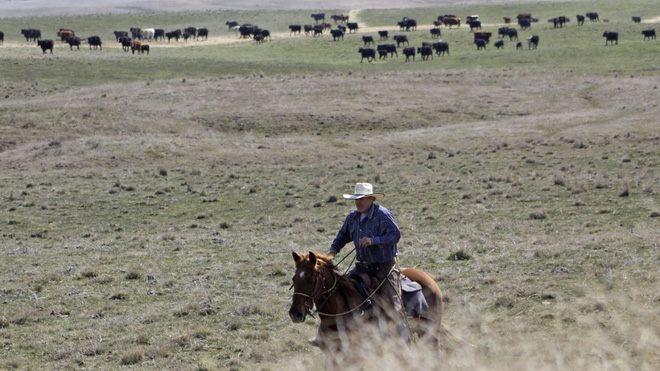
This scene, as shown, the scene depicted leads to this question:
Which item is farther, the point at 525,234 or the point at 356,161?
the point at 356,161

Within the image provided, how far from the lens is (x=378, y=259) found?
10.1 m

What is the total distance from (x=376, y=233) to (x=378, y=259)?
A: 1.00 ft

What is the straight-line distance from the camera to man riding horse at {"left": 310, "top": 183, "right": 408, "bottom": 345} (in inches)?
391

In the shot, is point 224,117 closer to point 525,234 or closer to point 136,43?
point 525,234

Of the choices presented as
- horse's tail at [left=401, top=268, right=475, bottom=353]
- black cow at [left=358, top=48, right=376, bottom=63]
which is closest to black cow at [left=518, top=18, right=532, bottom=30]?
black cow at [left=358, top=48, right=376, bottom=63]

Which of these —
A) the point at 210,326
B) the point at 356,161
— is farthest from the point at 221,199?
the point at 210,326

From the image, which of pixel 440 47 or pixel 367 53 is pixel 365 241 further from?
pixel 440 47

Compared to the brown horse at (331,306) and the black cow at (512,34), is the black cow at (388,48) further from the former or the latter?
the brown horse at (331,306)

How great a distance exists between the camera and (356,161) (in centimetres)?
3616

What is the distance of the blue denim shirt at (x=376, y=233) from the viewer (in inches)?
390

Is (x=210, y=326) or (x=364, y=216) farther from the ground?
(x=364, y=216)

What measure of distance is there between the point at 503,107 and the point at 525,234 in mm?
30252

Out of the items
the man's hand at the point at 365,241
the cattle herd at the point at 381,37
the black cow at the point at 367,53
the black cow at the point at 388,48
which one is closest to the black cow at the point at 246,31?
the cattle herd at the point at 381,37

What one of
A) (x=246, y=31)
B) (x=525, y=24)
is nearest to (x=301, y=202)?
(x=525, y=24)
